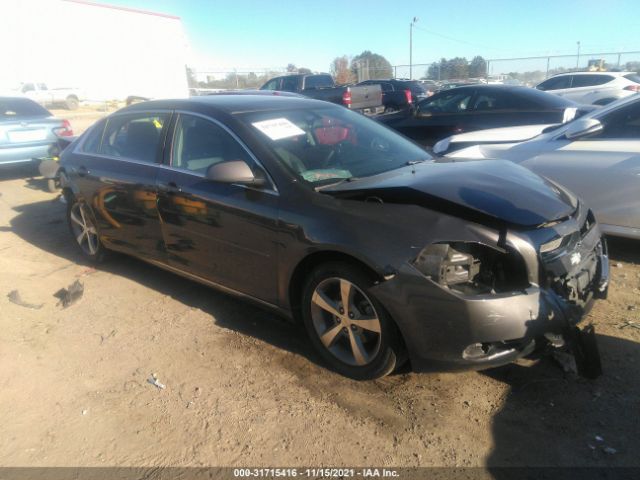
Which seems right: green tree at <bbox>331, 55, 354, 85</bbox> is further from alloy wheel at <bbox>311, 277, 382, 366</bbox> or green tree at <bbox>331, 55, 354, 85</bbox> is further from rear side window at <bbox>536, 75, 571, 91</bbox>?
alloy wheel at <bbox>311, 277, 382, 366</bbox>

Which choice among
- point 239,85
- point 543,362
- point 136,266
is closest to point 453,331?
point 543,362

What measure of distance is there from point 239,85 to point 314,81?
23.2 m

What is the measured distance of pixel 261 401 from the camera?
281 cm

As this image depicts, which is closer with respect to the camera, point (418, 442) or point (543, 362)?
point (418, 442)

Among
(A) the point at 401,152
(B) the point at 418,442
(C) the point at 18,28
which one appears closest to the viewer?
(B) the point at 418,442

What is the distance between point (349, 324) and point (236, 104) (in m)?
1.94

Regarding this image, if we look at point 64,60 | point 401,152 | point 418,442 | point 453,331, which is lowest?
point 418,442

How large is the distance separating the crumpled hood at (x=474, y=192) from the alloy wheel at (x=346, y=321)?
56cm

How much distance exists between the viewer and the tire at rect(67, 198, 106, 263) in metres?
4.88

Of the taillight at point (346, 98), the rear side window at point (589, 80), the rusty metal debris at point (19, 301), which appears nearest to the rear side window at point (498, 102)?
the taillight at point (346, 98)

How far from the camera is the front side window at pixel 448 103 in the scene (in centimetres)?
792

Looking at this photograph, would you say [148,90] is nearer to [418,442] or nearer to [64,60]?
[64,60]

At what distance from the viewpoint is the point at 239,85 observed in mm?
38500

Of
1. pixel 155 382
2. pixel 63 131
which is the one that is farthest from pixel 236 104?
pixel 63 131
